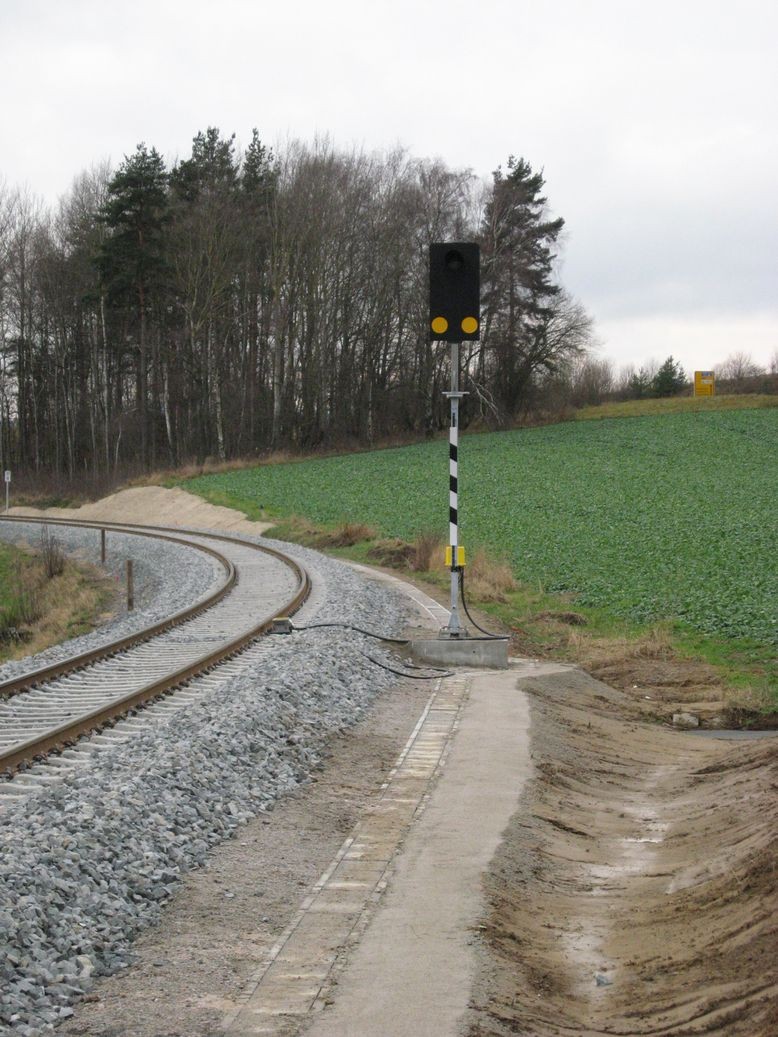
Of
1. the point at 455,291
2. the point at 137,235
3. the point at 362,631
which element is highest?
the point at 137,235

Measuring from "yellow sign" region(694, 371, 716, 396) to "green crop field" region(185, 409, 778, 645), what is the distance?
1242cm

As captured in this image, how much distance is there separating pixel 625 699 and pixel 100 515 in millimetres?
40462

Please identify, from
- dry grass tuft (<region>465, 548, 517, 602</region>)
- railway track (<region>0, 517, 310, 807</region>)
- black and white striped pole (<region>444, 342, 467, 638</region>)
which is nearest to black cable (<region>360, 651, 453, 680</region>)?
black and white striped pole (<region>444, 342, 467, 638</region>)

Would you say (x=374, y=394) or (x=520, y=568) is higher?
(x=374, y=394)

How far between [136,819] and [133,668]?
702 centimetres

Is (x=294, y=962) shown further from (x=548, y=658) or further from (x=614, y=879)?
(x=548, y=658)

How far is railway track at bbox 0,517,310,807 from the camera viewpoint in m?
9.33

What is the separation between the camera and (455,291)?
13.0m

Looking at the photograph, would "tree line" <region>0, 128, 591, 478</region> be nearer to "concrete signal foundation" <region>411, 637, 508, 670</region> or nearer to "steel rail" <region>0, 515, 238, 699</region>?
"steel rail" <region>0, 515, 238, 699</region>

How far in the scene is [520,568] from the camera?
1001 inches

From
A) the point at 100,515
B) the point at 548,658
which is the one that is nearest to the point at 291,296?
the point at 100,515

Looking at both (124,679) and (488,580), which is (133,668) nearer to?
(124,679)

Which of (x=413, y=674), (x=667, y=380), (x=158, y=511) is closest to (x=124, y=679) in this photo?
(x=413, y=674)

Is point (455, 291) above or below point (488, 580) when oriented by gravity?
above
